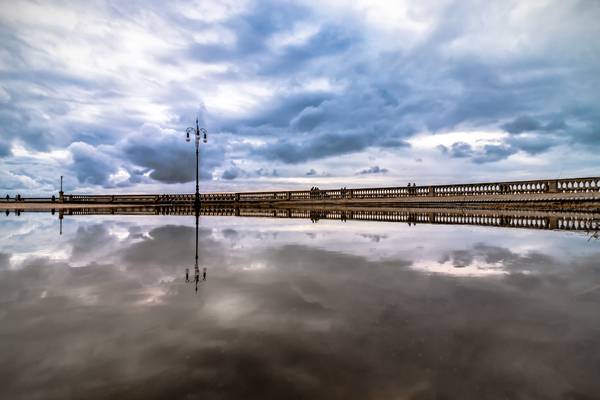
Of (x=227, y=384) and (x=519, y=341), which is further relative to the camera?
(x=519, y=341)

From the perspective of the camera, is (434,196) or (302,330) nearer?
(302,330)

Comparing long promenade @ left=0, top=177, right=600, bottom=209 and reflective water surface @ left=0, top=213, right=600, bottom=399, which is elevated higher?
long promenade @ left=0, top=177, right=600, bottom=209

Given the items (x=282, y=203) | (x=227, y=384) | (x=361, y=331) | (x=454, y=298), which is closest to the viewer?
(x=227, y=384)

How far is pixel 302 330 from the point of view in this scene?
2811 millimetres

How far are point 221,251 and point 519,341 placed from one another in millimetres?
5524

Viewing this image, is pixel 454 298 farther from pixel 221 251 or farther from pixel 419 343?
pixel 221 251

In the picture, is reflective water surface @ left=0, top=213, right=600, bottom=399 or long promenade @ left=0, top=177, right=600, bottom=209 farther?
long promenade @ left=0, top=177, right=600, bottom=209

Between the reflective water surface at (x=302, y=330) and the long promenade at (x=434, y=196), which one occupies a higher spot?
the long promenade at (x=434, y=196)

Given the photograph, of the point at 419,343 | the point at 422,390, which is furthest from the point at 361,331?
the point at 422,390

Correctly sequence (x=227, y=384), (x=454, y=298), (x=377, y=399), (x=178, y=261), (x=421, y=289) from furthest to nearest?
1. (x=178, y=261)
2. (x=421, y=289)
3. (x=454, y=298)
4. (x=227, y=384)
5. (x=377, y=399)

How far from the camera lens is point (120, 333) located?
9.06 feet

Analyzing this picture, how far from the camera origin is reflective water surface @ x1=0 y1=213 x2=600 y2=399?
2.00 m

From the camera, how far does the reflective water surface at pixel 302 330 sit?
1999 millimetres

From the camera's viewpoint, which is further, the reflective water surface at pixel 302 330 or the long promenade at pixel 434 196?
the long promenade at pixel 434 196
